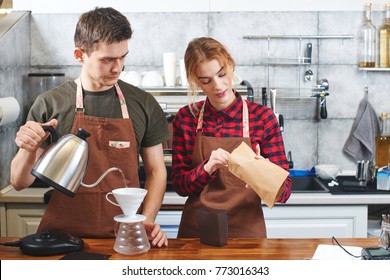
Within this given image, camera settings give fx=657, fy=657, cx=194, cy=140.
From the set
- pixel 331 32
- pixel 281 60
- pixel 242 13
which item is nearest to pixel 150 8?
pixel 242 13

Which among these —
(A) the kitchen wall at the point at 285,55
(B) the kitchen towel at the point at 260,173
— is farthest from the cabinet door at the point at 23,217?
(B) the kitchen towel at the point at 260,173

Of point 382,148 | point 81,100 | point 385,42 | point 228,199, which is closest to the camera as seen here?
point 81,100

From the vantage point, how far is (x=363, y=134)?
3734mm

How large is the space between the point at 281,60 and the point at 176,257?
2.03 metres

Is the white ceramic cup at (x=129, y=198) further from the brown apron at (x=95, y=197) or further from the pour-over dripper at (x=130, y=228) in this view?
the brown apron at (x=95, y=197)

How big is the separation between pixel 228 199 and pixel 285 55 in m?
1.53

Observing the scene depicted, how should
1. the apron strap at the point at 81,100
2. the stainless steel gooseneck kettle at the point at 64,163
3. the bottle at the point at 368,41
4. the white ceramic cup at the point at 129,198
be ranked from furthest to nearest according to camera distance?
the bottle at the point at 368,41 < the apron strap at the point at 81,100 < the white ceramic cup at the point at 129,198 < the stainless steel gooseneck kettle at the point at 64,163

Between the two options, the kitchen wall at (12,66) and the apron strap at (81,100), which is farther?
the kitchen wall at (12,66)

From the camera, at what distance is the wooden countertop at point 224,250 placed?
202 cm

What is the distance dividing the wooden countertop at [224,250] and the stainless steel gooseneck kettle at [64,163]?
0.91 feet

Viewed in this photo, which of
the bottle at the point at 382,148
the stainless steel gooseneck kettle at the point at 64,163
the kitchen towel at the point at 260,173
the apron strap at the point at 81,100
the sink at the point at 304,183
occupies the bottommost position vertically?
the sink at the point at 304,183

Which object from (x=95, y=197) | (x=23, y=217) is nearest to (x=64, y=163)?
(x=95, y=197)

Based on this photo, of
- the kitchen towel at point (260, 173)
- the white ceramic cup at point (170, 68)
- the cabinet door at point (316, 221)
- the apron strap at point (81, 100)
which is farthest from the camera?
the white ceramic cup at point (170, 68)

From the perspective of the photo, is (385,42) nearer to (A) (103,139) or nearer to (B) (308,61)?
(B) (308,61)
